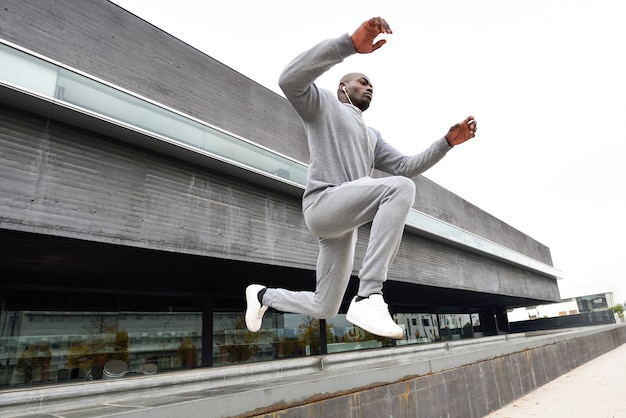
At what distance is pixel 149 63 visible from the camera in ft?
27.2

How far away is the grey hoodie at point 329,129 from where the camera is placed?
1.80 meters

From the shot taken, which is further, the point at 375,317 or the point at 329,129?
the point at 329,129

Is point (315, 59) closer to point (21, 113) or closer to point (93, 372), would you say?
point (21, 113)

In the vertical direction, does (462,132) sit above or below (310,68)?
below

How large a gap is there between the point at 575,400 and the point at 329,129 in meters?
6.04

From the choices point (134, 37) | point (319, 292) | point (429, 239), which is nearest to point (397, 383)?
point (319, 292)

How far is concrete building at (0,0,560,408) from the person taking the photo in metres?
6.28

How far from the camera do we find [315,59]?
179cm

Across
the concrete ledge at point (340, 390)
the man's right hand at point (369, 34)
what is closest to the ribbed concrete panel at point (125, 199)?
the concrete ledge at point (340, 390)

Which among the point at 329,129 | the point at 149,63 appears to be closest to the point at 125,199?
the point at 149,63

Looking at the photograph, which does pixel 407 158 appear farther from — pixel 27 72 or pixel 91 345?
pixel 91 345

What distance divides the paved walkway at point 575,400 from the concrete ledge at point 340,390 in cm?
16

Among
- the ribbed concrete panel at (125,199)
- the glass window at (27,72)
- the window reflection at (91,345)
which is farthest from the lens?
the window reflection at (91,345)

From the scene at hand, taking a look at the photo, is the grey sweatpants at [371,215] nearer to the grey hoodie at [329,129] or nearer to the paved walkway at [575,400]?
the grey hoodie at [329,129]
